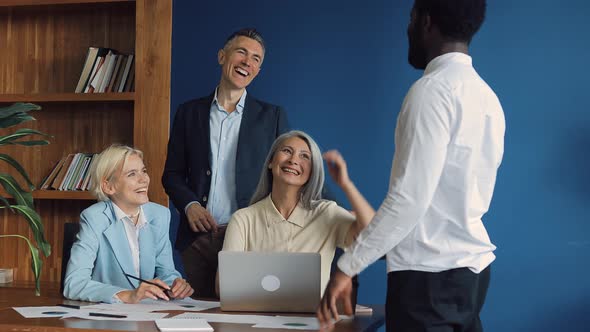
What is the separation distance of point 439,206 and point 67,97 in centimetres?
318

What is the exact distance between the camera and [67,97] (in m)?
4.52

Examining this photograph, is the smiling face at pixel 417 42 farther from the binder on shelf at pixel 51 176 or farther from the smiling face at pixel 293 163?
the binder on shelf at pixel 51 176

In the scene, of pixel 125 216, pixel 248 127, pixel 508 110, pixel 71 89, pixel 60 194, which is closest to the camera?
pixel 125 216

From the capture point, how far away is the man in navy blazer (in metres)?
3.47

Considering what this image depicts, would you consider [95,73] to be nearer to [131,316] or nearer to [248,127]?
[248,127]

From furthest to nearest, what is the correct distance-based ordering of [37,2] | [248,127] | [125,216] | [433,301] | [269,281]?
[37,2]
[248,127]
[125,216]
[269,281]
[433,301]

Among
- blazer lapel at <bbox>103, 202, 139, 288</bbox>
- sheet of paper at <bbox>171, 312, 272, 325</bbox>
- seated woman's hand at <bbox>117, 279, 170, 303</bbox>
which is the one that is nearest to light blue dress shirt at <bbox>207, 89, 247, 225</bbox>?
blazer lapel at <bbox>103, 202, 139, 288</bbox>

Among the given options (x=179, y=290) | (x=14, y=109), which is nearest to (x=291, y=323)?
(x=179, y=290)

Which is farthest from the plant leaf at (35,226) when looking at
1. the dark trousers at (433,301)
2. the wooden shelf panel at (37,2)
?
the wooden shelf panel at (37,2)

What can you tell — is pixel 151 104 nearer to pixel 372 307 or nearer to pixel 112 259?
pixel 112 259

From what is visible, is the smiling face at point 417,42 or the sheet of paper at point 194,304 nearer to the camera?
the smiling face at point 417,42

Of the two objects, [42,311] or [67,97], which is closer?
[42,311]

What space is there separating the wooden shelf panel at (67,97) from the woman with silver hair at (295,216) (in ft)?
5.64

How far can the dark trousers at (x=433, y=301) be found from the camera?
1765 mm
